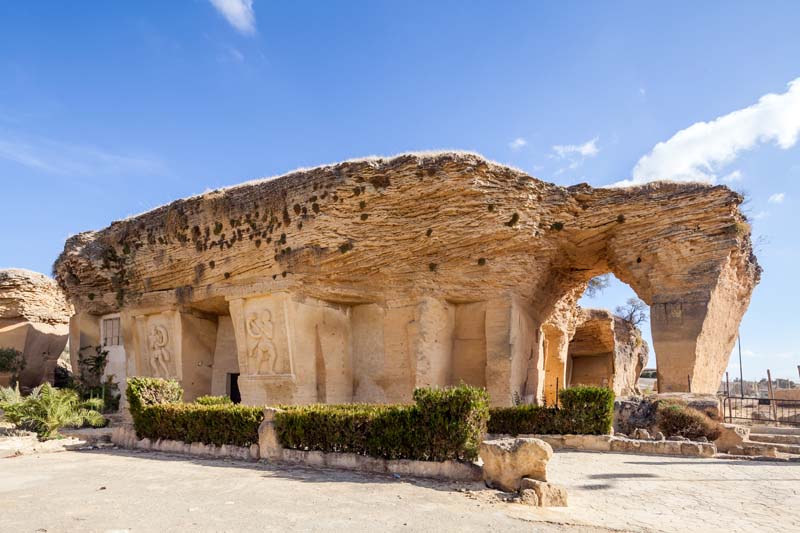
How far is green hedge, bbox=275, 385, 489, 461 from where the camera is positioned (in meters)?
8.83

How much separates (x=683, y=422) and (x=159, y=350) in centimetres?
1798

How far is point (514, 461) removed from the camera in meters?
7.91

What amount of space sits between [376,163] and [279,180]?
353cm

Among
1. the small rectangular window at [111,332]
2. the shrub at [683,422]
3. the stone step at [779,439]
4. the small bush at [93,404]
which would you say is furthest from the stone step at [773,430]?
the small rectangular window at [111,332]

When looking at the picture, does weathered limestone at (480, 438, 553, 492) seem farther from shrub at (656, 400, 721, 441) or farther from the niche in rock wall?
the niche in rock wall

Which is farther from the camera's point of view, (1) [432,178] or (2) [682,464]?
(1) [432,178]

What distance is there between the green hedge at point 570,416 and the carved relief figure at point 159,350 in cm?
1414

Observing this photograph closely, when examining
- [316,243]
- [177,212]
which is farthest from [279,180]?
[177,212]

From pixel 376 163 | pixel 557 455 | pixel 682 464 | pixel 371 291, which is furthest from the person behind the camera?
pixel 371 291

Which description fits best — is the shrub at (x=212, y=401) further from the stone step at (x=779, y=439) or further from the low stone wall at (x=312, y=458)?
the stone step at (x=779, y=439)

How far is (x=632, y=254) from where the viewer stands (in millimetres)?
17328

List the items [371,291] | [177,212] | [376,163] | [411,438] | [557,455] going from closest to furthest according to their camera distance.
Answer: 1. [411,438]
2. [557,455]
3. [376,163]
4. [371,291]
5. [177,212]

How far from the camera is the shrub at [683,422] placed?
1315 centimetres

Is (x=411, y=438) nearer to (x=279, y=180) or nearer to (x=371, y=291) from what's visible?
(x=371, y=291)
